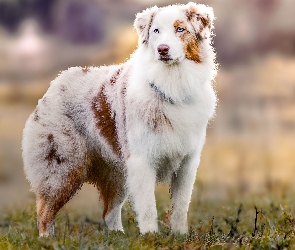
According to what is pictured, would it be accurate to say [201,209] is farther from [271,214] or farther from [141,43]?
[141,43]

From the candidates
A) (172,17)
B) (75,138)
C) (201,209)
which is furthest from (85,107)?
(201,209)

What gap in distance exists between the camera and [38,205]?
28.1 feet

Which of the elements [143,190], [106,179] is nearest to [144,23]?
[143,190]

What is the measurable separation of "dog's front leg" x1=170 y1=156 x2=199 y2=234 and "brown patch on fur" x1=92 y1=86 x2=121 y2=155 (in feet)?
2.96

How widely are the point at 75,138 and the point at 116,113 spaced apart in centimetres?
→ 80

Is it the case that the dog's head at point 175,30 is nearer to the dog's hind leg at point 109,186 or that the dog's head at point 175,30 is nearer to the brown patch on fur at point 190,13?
the brown patch on fur at point 190,13

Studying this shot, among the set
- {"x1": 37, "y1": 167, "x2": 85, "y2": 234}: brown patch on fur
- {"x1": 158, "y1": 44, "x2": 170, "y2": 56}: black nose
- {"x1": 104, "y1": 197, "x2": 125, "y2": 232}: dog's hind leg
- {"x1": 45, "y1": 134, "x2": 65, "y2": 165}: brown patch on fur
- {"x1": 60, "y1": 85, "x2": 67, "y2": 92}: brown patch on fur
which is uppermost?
{"x1": 158, "y1": 44, "x2": 170, "y2": 56}: black nose

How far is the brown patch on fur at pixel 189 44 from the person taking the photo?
716 centimetres

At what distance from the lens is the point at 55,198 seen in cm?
843

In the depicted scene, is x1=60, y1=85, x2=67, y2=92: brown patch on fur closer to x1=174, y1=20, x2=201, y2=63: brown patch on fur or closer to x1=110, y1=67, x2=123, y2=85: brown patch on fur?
x1=110, y1=67, x2=123, y2=85: brown patch on fur

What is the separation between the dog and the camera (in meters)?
7.39

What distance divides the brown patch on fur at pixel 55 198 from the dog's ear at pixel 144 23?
210 centimetres

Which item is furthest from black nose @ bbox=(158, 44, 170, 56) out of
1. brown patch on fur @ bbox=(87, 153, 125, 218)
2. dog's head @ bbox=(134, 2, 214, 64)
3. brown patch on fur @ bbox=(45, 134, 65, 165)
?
brown patch on fur @ bbox=(45, 134, 65, 165)

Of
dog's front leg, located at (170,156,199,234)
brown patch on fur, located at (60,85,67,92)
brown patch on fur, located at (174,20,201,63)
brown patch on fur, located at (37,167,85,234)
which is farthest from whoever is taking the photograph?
brown patch on fur, located at (60,85,67,92)
